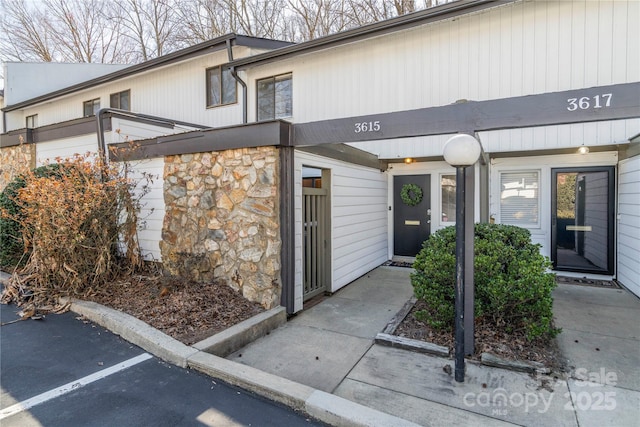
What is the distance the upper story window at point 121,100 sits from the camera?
9.74 meters

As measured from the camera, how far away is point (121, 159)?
18.3ft

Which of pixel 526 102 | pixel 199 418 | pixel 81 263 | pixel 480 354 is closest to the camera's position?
pixel 199 418

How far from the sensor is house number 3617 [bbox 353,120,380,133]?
3.63m

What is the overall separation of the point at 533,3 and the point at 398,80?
2.26 meters

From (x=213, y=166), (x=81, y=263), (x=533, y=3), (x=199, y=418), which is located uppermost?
(x=533, y=3)

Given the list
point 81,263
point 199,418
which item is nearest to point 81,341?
point 81,263

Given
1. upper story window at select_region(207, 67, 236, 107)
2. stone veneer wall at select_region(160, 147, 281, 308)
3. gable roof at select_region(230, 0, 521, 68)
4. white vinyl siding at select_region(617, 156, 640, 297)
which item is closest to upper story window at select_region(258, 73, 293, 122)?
Result: gable roof at select_region(230, 0, 521, 68)

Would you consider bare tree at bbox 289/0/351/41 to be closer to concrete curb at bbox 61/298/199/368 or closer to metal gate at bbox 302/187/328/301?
metal gate at bbox 302/187/328/301

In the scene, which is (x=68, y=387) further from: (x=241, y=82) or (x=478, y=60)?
(x=478, y=60)

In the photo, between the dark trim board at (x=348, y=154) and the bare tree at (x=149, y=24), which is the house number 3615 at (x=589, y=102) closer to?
the dark trim board at (x=348, y=154)

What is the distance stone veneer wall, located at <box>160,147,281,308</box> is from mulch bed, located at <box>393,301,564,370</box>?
1.77 m

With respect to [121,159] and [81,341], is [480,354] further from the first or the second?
[121,159]

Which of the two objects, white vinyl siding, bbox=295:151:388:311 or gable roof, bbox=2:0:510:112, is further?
gable roof, bbox=2:0:510:112

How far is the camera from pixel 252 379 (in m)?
2.82
